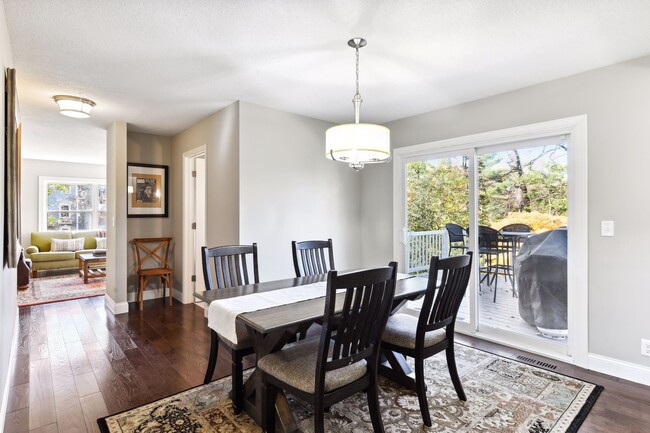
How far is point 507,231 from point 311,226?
82.5 inches

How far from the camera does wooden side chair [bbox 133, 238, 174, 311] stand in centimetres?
466

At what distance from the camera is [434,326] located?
6.92 feet

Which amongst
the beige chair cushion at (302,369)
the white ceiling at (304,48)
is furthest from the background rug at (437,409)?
the white ceiling at (304,48)

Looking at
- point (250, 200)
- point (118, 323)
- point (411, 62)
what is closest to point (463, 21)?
→ point (411, 62)

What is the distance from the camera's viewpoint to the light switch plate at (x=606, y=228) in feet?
8.96

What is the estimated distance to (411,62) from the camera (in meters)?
2.68

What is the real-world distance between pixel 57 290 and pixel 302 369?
564 centimetres

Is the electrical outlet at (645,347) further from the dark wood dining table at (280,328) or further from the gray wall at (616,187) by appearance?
the dark wood dining table at (280,328)

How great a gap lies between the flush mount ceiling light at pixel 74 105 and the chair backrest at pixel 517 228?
14.4 ft

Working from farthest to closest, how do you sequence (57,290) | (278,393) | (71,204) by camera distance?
(71,204)
(57,290)
(278,393)

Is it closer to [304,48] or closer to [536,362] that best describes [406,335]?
[536,362]

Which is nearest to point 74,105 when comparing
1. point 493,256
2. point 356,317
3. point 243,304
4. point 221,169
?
point 221,169

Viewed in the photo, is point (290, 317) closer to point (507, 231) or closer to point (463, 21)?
point (463, 21)

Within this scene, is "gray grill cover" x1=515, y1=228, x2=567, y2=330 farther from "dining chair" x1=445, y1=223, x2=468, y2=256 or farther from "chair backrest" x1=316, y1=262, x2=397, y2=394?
"chair backrest" x1=316, y1=262, x2=397, y2=394
